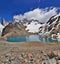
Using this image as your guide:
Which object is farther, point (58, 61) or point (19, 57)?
point (19, 57)

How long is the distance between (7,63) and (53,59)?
5.17 meters

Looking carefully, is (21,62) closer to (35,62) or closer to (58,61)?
(35,62)

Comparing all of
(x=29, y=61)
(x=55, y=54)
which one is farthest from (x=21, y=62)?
(x=55, y=54)

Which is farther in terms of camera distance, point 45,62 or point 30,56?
point 30,56

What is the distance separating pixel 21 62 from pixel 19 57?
2.52m

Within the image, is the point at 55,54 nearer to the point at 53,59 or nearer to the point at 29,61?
the point at 53,59

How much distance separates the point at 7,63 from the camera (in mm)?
25297

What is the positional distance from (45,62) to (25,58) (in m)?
2.74

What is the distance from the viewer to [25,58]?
27.2 m

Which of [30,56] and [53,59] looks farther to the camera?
[30,56]

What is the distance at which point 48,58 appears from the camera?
2742cm

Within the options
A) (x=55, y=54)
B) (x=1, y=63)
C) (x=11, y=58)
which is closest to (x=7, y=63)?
(x=1, y=63)

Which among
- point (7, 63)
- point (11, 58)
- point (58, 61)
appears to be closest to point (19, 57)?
point (11, 58)

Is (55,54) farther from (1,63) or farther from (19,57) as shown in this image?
(1,63)
